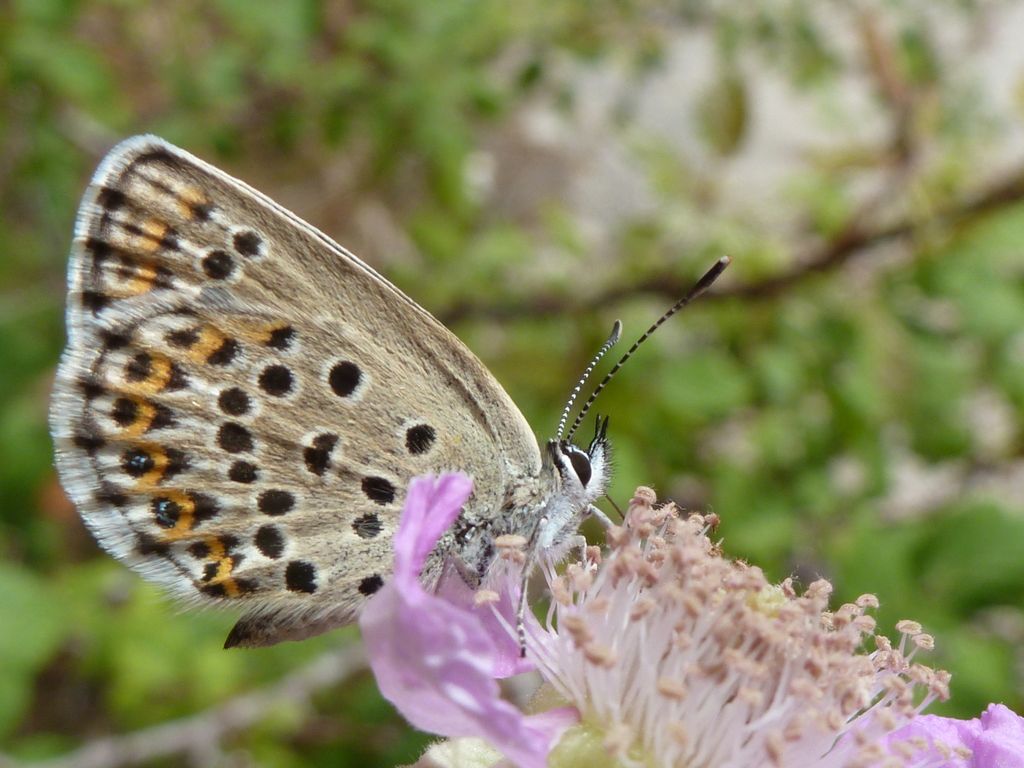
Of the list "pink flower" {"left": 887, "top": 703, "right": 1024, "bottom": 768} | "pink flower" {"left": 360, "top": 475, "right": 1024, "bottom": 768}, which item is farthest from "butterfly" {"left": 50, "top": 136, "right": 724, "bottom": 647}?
"pink flower" {"left": 887, "top": 703, "right": 1024, "bottom": 768}

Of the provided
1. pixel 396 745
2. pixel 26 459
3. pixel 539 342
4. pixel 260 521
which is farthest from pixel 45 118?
pixel 260 521

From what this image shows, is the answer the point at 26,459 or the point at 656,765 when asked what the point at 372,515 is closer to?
the point at 656,765

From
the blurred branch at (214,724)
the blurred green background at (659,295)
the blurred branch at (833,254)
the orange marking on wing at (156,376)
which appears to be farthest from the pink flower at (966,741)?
the blurred branch at (214,724)

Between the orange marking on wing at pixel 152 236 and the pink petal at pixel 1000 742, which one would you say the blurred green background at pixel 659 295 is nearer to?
the pink petal at pixel 1000 742

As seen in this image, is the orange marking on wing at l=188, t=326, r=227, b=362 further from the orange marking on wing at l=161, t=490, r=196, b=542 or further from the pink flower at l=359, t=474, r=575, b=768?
the pink flower at l=359, t=474, r=575, b=768

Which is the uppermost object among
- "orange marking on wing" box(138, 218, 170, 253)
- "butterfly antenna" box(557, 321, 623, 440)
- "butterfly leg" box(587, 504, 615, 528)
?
"butterfly antenna" box(557, 321, 623, 440)

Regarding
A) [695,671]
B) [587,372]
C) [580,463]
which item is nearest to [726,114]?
[587,372]

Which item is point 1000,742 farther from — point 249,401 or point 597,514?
point 249,401
